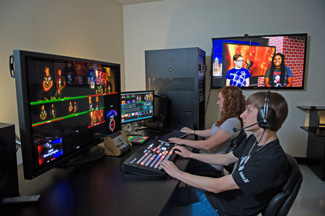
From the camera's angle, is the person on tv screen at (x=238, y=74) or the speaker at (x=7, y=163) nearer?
the speaker at (x=7, y=163)

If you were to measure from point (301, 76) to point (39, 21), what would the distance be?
125 inches

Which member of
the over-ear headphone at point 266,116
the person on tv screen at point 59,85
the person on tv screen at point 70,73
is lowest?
the over-ear headphone at point 266,116

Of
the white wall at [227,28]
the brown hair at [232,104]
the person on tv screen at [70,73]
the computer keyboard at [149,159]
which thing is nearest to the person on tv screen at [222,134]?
the brown hair at [232,104]

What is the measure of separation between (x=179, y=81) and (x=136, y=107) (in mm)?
658

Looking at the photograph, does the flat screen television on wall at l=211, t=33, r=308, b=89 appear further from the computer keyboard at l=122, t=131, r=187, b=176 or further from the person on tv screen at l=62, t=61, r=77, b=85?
the person on tv screen at l=62, t=61, r=77, b=85

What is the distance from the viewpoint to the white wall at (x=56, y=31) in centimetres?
192

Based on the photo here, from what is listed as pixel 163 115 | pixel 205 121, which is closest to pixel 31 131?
pixel 163 115

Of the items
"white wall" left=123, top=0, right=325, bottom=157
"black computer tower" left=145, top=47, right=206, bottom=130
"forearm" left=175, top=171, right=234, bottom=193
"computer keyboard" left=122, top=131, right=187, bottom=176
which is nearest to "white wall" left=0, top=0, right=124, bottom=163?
"white wall" left=123, top=0, right=325, bottom=157

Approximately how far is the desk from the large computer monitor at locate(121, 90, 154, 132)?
858 millimetres

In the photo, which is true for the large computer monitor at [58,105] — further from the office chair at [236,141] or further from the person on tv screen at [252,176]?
the office chair at [236,141]

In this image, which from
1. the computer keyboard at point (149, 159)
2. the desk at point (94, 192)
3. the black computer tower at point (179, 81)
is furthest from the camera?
the black computer tower at point (179, 81)

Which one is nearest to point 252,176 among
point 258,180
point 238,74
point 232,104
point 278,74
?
point 258,180

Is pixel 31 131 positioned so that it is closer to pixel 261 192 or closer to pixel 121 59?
pixel 261 192

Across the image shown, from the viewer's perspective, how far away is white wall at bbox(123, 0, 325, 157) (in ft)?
9.75
